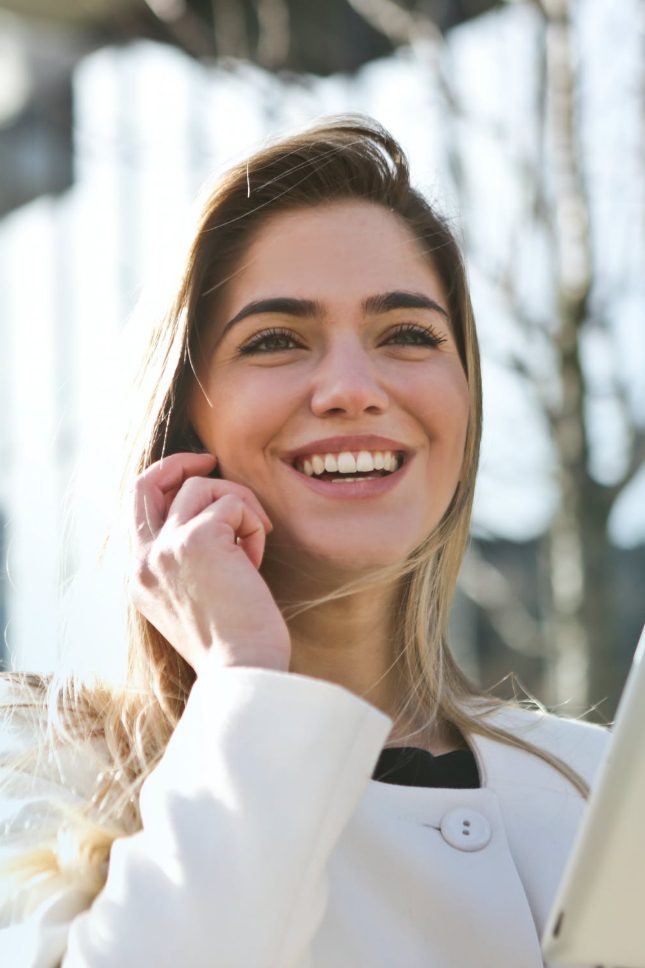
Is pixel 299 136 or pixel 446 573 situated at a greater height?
pixel 299 136

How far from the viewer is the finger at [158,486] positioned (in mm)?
2031

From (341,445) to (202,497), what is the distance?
0.24 metres

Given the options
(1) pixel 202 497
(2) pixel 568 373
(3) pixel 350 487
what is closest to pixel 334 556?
(3) pixel 350 487

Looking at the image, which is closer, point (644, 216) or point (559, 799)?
point (559, 799)

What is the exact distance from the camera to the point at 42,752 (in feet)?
6.33

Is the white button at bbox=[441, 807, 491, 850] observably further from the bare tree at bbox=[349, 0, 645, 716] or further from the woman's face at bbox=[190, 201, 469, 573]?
the bare tree at bbox=[349, 0, 645, 716]

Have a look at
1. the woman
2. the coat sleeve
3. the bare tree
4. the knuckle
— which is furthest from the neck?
the bare tree

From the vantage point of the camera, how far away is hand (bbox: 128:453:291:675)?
1.79m

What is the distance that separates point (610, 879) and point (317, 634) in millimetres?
1190

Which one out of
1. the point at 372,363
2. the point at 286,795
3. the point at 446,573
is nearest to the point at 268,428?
the point at 372,363

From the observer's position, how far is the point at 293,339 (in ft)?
7.22

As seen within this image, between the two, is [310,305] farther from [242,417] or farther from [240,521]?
[240,521]

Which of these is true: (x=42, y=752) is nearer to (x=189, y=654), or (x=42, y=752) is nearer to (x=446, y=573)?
(x=189, y=654)

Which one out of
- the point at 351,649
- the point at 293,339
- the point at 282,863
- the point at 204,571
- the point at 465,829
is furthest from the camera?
the point at 351,649
